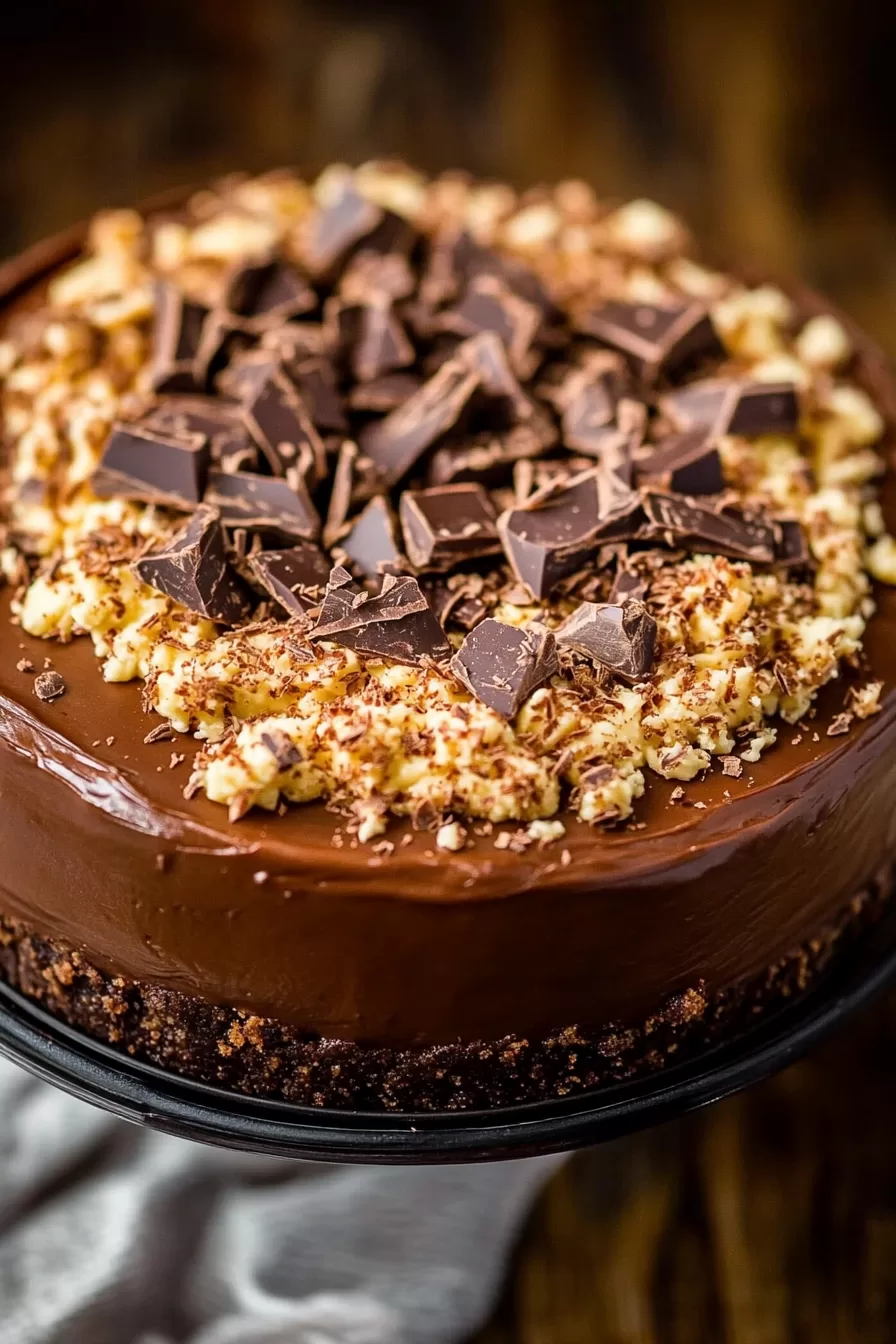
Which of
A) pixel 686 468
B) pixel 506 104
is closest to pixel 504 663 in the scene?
pixel 686 468

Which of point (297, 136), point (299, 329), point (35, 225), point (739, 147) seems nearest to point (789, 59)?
point (739, 147)

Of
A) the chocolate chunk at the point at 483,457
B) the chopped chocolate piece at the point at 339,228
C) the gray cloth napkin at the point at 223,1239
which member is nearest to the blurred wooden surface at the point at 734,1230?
the gray cloth napkin at the point at 223,1239

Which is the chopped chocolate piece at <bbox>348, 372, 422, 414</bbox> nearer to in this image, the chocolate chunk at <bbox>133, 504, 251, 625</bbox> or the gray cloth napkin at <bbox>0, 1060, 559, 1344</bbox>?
the chocolate chunk at <bbox>133, 504, 251, 625</bbox>

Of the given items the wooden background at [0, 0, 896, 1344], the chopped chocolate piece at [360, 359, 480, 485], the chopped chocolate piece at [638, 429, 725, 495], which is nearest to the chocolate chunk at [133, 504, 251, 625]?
the chopped chocolate piece at [360, 359, 480, 485]

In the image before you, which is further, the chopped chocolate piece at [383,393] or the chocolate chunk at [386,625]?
the chopped chocolate piece at [383,393]

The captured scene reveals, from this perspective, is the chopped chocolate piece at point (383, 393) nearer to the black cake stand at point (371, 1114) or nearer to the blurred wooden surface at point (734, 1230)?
the black cake stand at point (371, 1114)

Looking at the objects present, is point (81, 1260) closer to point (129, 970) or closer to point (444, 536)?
point (129, 970)
